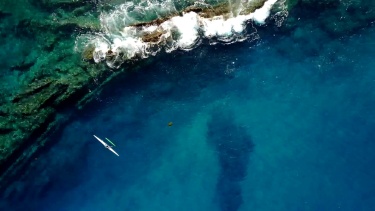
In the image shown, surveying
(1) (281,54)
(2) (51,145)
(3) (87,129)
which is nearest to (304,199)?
(1) (281,54)


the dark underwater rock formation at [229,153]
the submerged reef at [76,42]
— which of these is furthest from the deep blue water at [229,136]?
the submerged reef at [76,42]

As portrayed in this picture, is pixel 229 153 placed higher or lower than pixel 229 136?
lower

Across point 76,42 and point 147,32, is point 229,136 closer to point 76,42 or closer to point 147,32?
point 147,32

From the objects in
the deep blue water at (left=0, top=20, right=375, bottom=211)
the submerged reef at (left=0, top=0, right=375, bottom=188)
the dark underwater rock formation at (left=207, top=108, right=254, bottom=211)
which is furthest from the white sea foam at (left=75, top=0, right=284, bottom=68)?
the dark underwater rock formation at (left=207, top=108, right=254, bottom=211)

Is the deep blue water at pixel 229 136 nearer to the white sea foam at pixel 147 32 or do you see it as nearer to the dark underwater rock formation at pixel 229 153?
the dark underwater rock formation at pixel 229 153

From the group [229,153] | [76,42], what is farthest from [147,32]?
[229,153]

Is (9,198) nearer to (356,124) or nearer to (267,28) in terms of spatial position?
(267,28)
